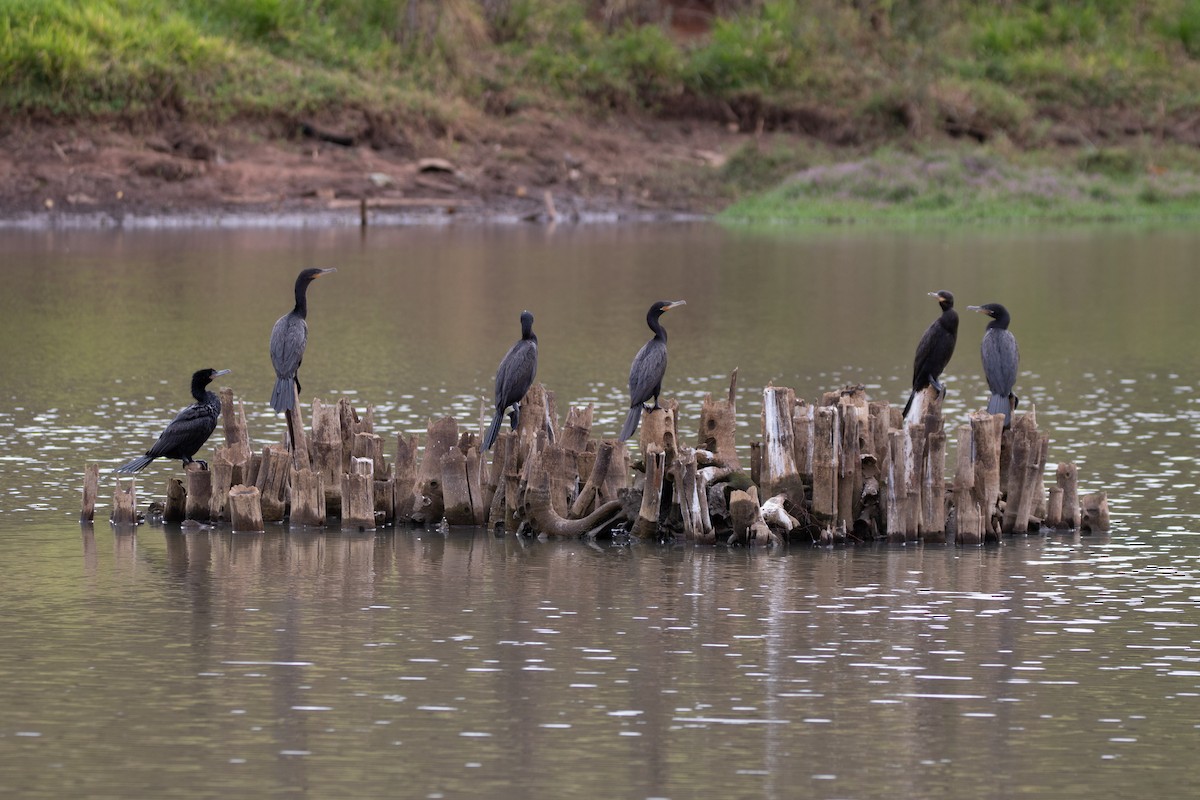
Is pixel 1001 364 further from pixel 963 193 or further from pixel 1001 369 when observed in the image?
pixel 963 193

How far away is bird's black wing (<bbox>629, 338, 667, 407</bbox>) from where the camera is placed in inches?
622

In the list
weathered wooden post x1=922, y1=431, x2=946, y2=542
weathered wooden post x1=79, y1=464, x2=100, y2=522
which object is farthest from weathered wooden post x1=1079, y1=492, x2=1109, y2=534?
weathered wooden post x1=79, y1=464, x2=100, y2=522

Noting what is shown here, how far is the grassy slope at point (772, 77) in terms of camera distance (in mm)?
57438

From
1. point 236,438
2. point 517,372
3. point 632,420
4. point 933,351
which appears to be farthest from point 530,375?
point 933,351

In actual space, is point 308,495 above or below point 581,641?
above

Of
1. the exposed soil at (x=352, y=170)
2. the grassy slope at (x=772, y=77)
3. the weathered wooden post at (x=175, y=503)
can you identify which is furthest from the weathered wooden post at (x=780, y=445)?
the grassy slope at (x=772, y=77)

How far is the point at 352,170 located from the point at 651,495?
42779 millimetres

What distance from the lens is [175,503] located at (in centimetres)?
1592

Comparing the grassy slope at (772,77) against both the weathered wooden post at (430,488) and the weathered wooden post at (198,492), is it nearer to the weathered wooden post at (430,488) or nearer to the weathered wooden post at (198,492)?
Answer: the weathered wooden post at (198,492)

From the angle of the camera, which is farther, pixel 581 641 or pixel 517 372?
pixel 517 372

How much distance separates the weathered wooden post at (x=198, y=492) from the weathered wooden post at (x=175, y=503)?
0.32ft

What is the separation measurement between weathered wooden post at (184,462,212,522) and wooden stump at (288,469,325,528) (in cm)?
70

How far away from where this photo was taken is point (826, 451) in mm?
14812

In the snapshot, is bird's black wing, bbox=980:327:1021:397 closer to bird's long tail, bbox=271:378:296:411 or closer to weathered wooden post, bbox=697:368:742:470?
weathered wooden post, bbox=697:368:742:470
